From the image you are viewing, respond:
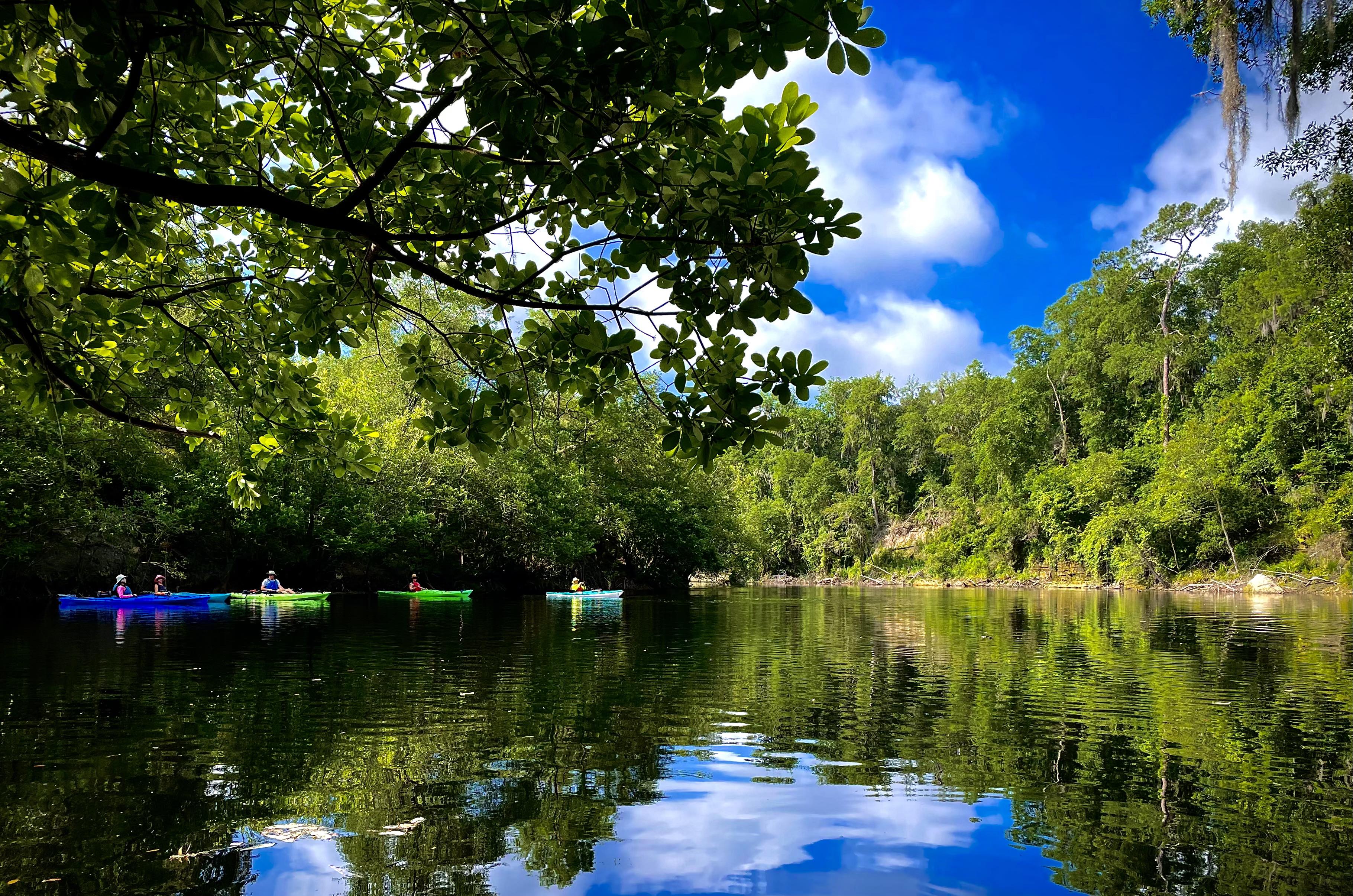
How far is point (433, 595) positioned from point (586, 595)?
6.10m

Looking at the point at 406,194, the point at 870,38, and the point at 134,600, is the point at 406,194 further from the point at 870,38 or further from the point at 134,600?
the point at 134,600

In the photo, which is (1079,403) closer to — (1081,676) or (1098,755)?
(1081,676)

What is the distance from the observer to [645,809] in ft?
16.5

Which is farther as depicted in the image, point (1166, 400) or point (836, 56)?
point (1166, 400)

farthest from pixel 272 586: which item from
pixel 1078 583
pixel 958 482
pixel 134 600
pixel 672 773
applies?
pixel 958 482

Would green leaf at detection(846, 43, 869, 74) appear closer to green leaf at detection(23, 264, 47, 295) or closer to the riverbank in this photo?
green leaf at detection(23, 264, 47, 295)

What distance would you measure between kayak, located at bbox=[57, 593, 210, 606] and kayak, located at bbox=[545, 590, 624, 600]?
13161 millimetres

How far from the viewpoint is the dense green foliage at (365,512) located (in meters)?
22.6

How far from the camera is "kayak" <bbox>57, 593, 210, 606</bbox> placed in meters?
22.3

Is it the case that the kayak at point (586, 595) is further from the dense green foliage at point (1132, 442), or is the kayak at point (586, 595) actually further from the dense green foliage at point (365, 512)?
the dense green foliage at point (1132, 442)

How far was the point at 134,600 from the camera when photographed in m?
22.6

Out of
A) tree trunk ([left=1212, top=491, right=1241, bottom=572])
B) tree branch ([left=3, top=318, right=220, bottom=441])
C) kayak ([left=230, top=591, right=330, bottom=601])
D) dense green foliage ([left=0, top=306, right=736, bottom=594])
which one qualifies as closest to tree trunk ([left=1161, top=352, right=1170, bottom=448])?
tree trunk ([left=1212, top=491, right=1241, bottom=572])

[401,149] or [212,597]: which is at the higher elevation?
[401,149]

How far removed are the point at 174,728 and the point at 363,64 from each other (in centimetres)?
645
